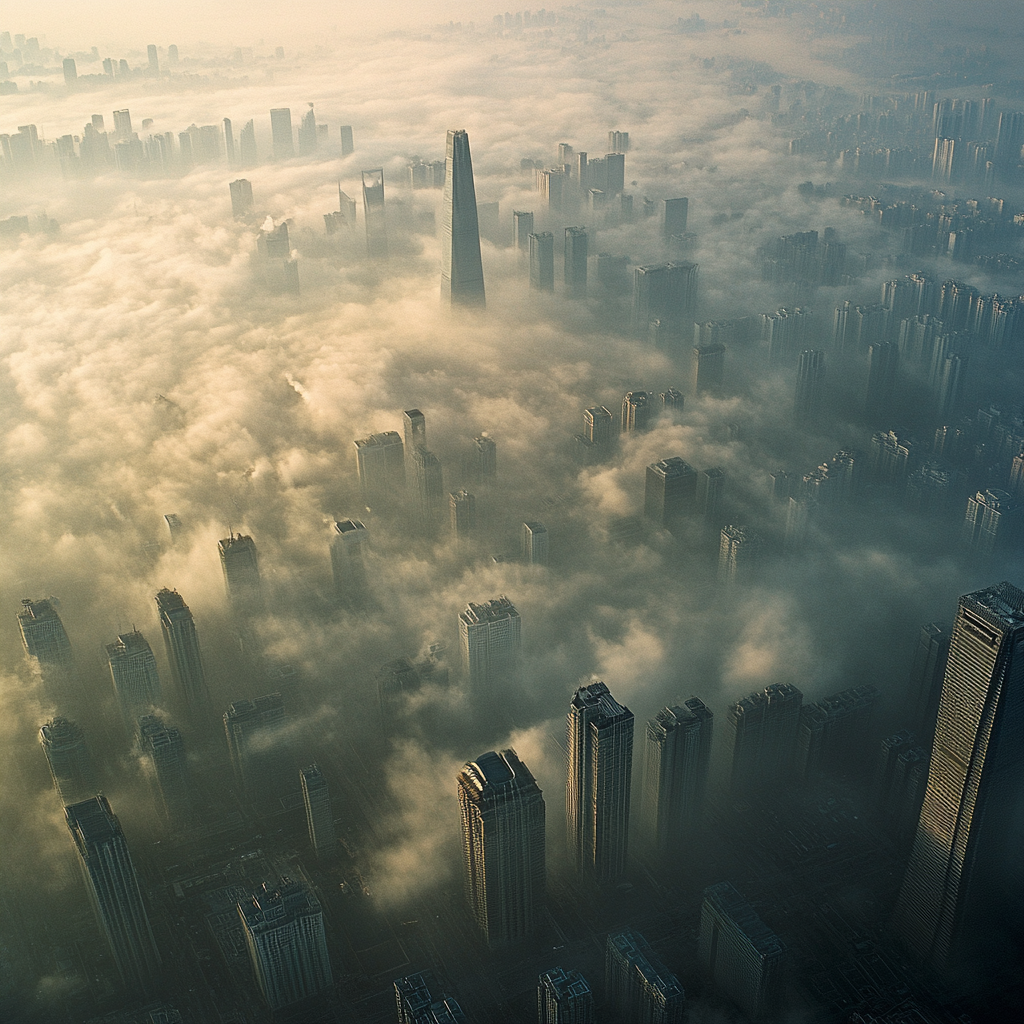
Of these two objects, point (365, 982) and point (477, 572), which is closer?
point (365, 982)

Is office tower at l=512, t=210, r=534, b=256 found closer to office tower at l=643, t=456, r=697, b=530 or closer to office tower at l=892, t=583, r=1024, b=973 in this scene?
office tower at l=643, t=456, r=697, b=530

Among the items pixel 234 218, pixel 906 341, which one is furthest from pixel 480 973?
pixel 234 218

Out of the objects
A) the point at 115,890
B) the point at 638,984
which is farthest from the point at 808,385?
the point at 115,890

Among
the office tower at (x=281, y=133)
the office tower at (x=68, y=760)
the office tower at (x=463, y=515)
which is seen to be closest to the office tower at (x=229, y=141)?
the office tower at (x=281, y=133)

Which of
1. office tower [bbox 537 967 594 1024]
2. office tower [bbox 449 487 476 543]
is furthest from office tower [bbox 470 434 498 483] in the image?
office tower [bbox 537 967 594 1024]

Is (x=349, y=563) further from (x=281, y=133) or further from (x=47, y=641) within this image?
(x=281, y=133)

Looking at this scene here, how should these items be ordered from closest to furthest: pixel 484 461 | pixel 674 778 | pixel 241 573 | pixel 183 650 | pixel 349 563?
pixel 674 778 → pixel 183 650 → pixel 241 573 → pixel 349 563 → pixel 484 461

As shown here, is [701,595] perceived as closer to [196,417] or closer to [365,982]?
[365,982]
